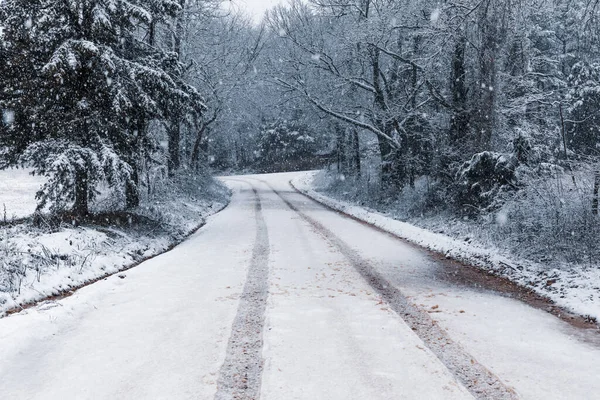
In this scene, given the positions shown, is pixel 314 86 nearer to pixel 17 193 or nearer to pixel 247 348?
pixel 17 193

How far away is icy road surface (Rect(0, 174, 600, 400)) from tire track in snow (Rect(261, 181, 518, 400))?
0.06 feet

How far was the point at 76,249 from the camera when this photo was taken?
338 inches

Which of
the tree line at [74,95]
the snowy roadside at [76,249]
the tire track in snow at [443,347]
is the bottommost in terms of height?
the tire track in snow at [443,347]

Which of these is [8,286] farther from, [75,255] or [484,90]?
[484,90]

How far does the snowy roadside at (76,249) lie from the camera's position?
6726mm

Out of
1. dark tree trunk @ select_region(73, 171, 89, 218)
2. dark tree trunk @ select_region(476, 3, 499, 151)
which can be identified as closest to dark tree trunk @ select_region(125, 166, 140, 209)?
dark tree trunk @ select_region(73, 171, 89, 218)

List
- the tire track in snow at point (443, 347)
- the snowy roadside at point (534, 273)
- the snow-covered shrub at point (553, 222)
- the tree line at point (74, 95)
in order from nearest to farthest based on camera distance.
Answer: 1. the tire track in snow at point (443, 347)
2. the snowy roadside at point (534, 273)
3. the snow-covered shrub at point (553, 222)
4. the tree line at point (74, 95)

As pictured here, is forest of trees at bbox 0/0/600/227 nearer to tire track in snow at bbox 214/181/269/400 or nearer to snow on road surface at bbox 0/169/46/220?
snow on road surface at bbox 0/169/46/220

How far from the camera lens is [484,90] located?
13984mm

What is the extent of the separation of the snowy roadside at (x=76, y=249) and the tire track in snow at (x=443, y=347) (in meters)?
5.03

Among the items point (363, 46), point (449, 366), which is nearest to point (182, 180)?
point (363, 46)

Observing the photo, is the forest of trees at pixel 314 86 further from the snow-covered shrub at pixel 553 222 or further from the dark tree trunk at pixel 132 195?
the snow-covered shrub at pixel 553 222

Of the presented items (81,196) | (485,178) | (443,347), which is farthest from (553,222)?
(81,196)

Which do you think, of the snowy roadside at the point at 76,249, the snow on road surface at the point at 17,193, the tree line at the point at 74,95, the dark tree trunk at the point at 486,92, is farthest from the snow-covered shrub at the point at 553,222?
the snow on road surface at the point at 17,193
